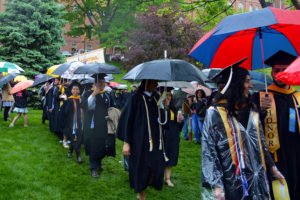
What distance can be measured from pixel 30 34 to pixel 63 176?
51.4 feet

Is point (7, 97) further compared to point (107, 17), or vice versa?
point (107, 17)

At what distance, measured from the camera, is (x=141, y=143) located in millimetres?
4668

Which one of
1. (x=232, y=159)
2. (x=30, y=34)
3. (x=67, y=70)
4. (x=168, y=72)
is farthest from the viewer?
(x=30, y=34)

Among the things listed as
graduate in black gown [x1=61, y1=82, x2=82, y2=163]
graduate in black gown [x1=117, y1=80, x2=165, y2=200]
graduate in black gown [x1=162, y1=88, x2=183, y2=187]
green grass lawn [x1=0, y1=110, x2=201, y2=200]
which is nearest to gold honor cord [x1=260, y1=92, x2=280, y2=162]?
graduate in black gown [x1=117, y1=80, x2=165, y2=200]

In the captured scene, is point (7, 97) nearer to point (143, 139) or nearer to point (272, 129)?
point (143, 139)

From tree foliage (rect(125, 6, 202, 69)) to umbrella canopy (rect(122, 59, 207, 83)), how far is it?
504 inches

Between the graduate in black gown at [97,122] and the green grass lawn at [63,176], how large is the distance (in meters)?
0.59

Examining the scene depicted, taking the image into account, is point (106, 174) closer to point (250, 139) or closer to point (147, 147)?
point (147, 147)

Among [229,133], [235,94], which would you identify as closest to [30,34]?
[235,94]

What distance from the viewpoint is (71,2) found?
127 ft

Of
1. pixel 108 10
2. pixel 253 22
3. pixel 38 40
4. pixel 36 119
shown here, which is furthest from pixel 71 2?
pixel 253 22

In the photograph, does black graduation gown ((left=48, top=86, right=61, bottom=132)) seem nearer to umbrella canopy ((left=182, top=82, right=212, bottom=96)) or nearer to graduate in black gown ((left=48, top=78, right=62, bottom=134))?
graduate in black gown ((left=48, top=78, right=62, bottom=134))

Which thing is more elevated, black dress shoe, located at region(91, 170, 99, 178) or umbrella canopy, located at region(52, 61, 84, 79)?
umbrella canopy, located at region(52, 61, 84, 79)

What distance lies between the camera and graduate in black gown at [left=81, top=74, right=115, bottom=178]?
21.3 ft
